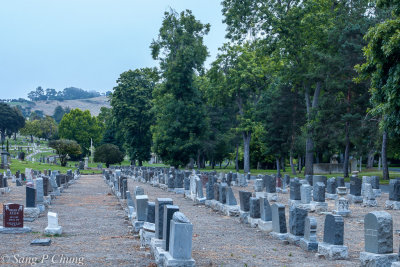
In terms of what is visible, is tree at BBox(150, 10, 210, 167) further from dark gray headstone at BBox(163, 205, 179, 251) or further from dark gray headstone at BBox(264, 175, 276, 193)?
dark gray headstone at BBox(163, 205, 179, 251)

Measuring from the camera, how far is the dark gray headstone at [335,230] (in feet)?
31.8

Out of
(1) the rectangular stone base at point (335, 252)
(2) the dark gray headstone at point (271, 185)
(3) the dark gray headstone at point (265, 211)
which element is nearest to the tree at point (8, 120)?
(2) the dark gray headstone at point (271, 185)

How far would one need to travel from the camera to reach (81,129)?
325 feet

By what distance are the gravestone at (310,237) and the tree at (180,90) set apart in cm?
3767

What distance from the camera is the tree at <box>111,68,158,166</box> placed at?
63.6 metres

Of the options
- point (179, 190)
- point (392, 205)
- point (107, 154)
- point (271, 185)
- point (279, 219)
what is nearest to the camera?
point (279, 219)

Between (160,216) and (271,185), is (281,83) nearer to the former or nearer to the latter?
(271,185)

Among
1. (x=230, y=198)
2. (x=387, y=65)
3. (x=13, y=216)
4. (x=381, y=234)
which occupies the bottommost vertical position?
(x=13, y=216)

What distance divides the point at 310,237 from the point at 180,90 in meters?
40.6

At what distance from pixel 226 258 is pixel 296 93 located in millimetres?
36602

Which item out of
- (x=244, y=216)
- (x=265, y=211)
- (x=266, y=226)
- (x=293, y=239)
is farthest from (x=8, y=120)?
(x=293, y=239)

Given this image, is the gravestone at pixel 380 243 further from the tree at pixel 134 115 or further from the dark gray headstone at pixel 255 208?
the tree at pixel 134 115

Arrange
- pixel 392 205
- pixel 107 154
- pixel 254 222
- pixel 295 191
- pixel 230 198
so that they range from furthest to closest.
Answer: pixel 107 154
pixel 295 191
pixel 392 205
pixel 230 198
pixel 254 222

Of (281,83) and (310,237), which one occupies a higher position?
(281,83)
